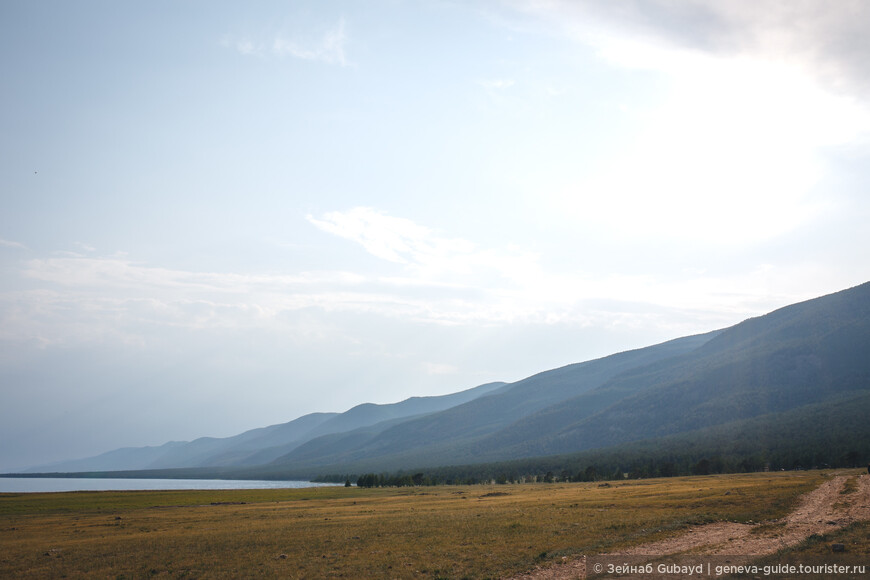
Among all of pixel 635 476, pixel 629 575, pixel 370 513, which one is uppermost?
pixel 629 575

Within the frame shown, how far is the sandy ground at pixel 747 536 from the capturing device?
89.0 feet

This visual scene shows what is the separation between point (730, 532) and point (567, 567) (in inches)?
527

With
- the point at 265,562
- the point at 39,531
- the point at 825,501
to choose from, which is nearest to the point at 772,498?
the point at 825,501

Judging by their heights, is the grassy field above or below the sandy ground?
below

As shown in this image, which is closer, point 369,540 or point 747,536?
point 747,536

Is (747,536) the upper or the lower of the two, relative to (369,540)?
upper

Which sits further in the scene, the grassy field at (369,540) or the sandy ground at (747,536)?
the grassy field at (369,540)

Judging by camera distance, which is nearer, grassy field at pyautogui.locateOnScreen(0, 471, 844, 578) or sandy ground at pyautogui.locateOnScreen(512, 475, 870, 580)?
sandy ground at pyautogui.locateOnScreen(512, 475, 870, 580)

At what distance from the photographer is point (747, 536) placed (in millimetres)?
31719

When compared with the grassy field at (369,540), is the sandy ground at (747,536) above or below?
above

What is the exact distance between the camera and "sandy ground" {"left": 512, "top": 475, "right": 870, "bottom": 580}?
27125 mm

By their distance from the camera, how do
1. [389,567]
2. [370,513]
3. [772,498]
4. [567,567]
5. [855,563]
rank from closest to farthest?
1. [855,563]
2. [567,567]
3. [389,567]
4. [772,498]
5. [370,513]

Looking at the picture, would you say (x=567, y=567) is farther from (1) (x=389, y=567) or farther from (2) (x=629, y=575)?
(1) (x=389, y=567)

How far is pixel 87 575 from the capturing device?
32.3 m
